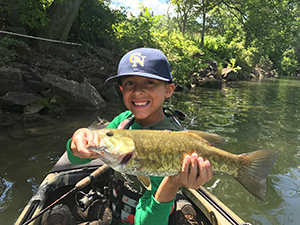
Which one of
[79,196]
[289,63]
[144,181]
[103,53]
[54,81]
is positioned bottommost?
[79,196]

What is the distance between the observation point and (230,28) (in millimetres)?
35844

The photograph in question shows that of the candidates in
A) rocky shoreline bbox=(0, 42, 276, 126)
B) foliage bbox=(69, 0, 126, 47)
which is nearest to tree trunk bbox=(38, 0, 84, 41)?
rocky shoreline bbox=(0, 42, 276, 126)

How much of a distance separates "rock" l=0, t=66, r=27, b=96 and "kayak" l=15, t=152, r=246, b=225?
680 centimetres

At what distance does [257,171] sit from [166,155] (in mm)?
836

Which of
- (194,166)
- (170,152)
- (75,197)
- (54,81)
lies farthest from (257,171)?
(54,81)

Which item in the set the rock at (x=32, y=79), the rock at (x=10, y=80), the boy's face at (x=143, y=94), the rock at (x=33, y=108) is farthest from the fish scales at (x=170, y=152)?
the rock at (x=32, y=79)

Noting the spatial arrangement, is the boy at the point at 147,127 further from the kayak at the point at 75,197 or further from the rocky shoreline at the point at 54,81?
the rocky shoreline at the point at 54,81

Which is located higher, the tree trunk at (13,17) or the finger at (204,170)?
the tree trunk at (13,17)

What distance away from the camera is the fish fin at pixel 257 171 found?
1754 millimetres

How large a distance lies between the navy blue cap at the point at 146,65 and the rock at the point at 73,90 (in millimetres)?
7810

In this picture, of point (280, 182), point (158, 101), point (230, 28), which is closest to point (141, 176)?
point (158, 101)

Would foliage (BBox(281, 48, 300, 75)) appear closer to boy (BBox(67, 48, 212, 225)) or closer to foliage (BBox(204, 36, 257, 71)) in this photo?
foliage (BBox(204, 36, 257, 71))

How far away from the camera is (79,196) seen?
3439 millimetres

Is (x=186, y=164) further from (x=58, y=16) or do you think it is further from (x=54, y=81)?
(x=58, y=16)
